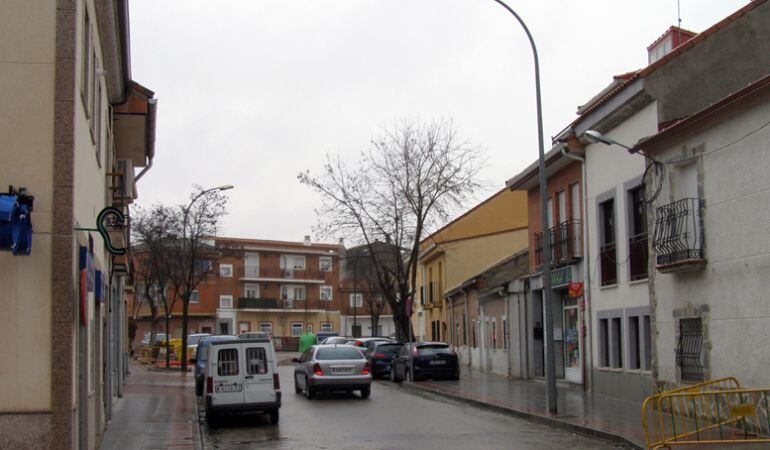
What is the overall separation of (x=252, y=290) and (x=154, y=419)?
66.1m

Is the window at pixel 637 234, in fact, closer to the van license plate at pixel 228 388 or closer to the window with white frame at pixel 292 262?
the van license plate at pixel 228 388

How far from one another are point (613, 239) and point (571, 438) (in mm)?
7893

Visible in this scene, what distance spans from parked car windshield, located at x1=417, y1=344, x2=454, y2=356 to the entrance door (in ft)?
21.1

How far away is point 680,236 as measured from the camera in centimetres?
1680

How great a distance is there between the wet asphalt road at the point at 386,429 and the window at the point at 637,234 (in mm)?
4518

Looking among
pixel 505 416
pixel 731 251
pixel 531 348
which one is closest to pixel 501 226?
pixel 531 348

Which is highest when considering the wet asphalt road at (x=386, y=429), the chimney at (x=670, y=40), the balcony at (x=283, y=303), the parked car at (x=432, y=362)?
the chimney at (x=670, y=40)

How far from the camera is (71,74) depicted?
9555 millimetres

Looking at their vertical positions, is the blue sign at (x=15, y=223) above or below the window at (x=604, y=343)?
above

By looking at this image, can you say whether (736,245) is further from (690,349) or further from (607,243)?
(607,243)

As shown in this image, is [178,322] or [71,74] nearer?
[71,74]

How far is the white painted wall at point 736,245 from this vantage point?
→ 14.2 metres

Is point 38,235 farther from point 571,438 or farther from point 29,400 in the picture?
point 571,438

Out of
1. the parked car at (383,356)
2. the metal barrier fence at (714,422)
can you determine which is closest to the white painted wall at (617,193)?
the metal barrier fence at (714,422)
